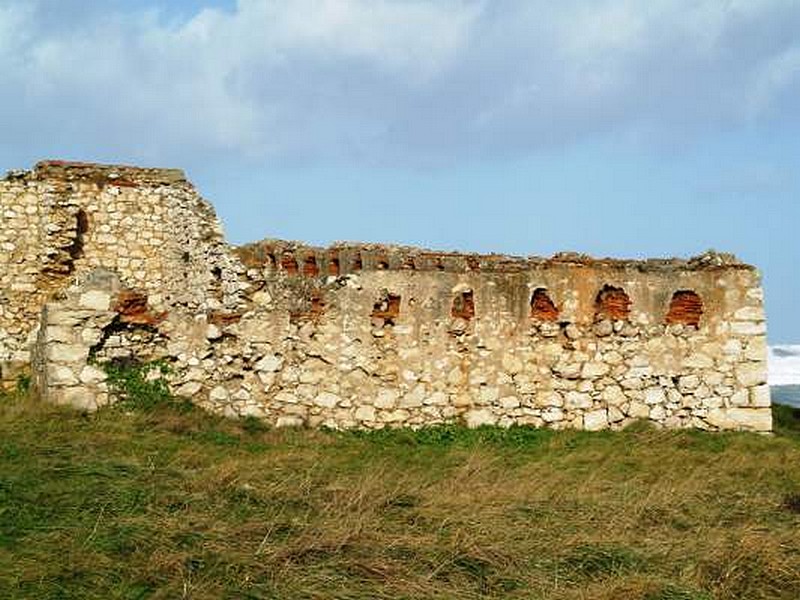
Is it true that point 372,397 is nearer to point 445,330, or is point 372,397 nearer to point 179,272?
point 445,330

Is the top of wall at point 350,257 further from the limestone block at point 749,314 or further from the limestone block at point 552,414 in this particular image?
the limestone block at point 552,414

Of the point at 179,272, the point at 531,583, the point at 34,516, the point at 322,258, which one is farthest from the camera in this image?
the point at 322,258

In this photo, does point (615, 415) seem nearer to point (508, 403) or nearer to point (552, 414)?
point (552, 414)

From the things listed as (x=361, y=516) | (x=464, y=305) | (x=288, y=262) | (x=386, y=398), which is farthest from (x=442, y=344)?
(x=288, y=262)

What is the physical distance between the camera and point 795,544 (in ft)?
23.5

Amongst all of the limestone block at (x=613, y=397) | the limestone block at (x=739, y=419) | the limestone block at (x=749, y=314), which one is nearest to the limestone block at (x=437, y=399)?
the limestone block at (x=613, y=397)

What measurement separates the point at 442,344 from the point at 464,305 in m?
0.60

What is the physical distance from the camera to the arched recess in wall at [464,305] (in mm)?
12156

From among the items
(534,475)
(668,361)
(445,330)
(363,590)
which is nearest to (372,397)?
(445,330)

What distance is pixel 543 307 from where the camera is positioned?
1235 centimetres

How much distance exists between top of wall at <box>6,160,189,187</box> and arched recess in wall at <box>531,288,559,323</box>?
22.6 ft

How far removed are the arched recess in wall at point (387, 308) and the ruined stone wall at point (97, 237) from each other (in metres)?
2.44

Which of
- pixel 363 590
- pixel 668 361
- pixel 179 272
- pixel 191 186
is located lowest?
pixel 363 590

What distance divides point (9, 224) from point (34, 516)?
8.82 metres
